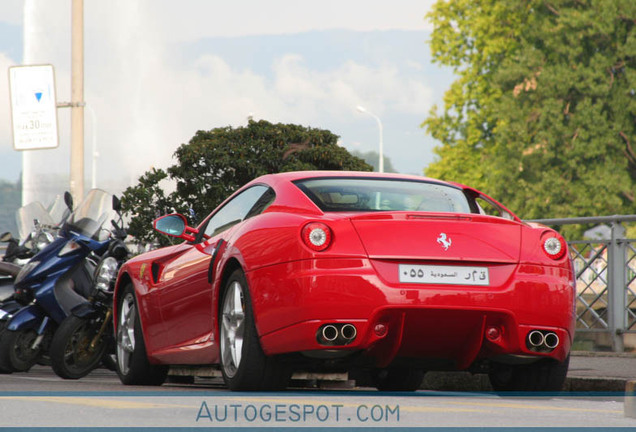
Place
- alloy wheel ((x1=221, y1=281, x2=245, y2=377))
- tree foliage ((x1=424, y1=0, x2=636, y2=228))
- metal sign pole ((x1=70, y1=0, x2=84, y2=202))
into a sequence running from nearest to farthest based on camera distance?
alloy wheel ((x1=221, y1=281, x2=245, y2=377)) < metal sign pole ((x1=70, y1=0, x2=84, y2=202)) < tree foliage ((x1=424, y1=0, x2=636, y2=228))

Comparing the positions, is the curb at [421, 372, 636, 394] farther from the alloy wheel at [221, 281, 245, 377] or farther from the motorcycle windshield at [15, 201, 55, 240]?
the motorcycle windshield at [15, 201, 55, 240]

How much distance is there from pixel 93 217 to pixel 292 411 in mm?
5928

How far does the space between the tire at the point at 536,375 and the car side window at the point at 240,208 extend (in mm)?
1673

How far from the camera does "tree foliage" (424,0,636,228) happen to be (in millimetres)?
41594

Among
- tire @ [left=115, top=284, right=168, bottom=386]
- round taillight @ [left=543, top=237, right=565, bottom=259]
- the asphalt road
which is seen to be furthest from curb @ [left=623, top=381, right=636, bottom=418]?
tire @ [left=115, top=284, right=168, bottom=386]

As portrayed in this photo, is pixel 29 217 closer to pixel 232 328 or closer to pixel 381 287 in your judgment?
pixel 232 328

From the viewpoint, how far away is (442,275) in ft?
22.0

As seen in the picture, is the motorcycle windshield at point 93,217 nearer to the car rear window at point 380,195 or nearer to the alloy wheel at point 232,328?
the alloy wheel at point 232,328

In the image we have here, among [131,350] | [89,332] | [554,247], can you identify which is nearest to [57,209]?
[89,332]

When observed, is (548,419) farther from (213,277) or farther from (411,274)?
(213,277)

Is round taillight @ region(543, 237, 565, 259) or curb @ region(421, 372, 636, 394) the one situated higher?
round taillight @ region(543, 237, 565, 259)

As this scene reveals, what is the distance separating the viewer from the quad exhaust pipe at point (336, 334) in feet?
21.9

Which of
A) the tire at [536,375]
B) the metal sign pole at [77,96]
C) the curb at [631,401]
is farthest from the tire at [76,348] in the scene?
the metal sign pole at [77,96]

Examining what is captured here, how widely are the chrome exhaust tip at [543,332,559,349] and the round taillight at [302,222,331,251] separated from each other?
1.33 m
